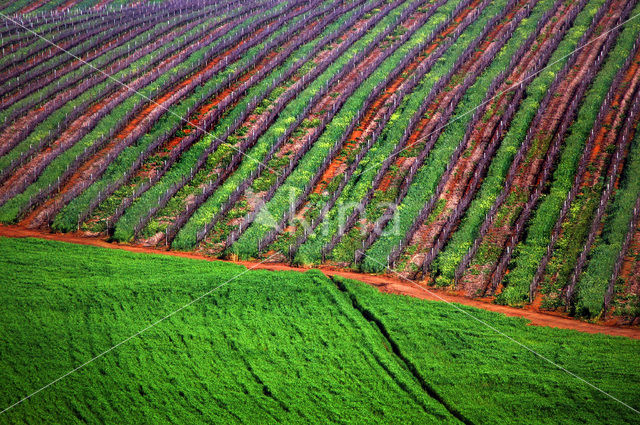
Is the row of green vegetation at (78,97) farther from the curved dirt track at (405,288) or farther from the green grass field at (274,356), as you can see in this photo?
the green grass field at (274,356)

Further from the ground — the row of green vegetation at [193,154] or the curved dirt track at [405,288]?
the row of green vegetation at [193,154]

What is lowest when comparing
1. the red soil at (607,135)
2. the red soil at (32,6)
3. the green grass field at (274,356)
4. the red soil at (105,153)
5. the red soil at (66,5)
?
the green grass field at (274,356)

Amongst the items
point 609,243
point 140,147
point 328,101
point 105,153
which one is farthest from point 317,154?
point 609,243

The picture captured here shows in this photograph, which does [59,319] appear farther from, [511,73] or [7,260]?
[511,73]

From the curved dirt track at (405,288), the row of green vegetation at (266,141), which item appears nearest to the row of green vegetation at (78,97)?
the curved dirt track at (405,288)

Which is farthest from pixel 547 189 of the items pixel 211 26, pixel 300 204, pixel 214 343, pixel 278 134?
pixel 211 26

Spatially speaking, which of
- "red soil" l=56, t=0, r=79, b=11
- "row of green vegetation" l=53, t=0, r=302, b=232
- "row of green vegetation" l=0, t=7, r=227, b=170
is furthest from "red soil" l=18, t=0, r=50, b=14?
"row of green vegetation" l=53, t=0, r=302, b=232

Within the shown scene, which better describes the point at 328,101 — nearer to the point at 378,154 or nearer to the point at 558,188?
the point at 378,154
